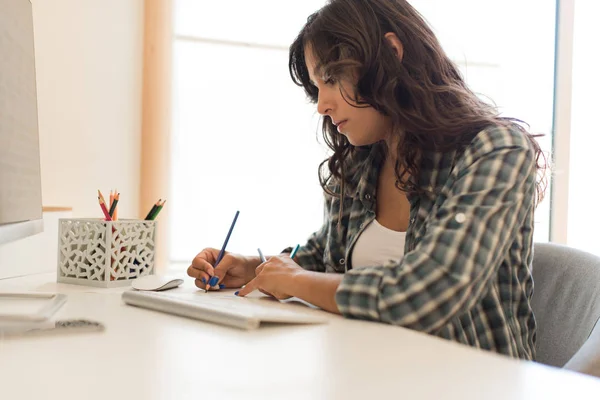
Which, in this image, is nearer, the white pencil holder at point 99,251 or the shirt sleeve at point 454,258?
the shirt sleeve at point 454,258

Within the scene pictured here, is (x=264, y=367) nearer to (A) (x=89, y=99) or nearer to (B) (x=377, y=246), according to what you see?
(B) (x=377, y=246)

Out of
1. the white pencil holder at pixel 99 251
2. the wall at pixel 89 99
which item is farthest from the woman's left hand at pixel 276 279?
the wall at pixel 89 99

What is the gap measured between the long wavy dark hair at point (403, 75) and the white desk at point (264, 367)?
40 centimetres

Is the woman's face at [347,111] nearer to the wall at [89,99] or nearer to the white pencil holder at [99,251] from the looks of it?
the white pencil holder at [99,251]

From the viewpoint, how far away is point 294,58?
1188 mm

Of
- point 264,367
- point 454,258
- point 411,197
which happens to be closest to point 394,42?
point 411,197

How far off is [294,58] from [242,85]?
141 cm

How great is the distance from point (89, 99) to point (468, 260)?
1781 millimetres

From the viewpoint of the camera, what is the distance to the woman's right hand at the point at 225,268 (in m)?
1.06

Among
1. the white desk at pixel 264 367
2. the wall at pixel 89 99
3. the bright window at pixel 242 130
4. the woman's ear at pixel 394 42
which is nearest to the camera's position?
the white desk at pixel 264 367

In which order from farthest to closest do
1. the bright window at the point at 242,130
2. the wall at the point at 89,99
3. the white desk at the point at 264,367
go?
the bright window at the point at 242,130 → the wall at the point at 89,99 → the white desk at the point at 264,367

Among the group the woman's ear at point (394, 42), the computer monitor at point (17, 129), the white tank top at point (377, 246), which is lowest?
the white tank top at point (377, 246)

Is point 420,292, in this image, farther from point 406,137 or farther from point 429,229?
point 406,137

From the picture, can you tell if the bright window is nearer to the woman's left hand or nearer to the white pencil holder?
the white pencil holder
